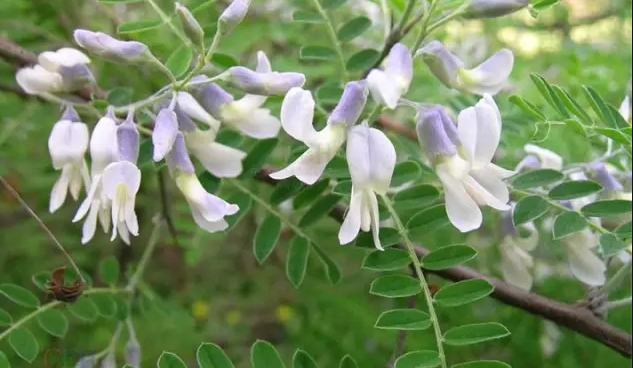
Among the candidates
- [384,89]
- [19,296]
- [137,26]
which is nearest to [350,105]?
[384,89]

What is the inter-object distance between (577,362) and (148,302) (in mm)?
487

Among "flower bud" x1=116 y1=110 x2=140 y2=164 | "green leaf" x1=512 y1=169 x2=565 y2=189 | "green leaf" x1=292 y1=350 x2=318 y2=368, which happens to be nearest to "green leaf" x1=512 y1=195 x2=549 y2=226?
"green leaf" x1=512 y1=169 x2=565 y2=189

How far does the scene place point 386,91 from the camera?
511 mm

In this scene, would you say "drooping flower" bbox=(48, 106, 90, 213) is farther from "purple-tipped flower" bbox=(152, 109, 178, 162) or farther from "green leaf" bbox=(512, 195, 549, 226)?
"green leaf" bbox=(512, 195, 549, 226)

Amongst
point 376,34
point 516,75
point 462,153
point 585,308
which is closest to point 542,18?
point 516,75

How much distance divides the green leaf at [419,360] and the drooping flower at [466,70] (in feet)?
0.65

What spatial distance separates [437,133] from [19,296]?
38 centimetres

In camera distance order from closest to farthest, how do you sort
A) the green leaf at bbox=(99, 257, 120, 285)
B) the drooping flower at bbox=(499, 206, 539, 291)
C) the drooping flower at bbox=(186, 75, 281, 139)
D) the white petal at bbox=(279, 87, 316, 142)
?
the white petal at bbox=(279, 87, 316, 142) < the drooping flower at bbox=(186, 75, 281, 139) < the drooping flower at bbox=(499, 206, 539, 291) < the green leaf at bbox=(99, 257, 120, 285)

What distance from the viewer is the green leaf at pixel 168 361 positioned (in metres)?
0.53

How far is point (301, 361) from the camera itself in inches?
22.1

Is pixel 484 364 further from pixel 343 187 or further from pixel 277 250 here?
pixel 277 250

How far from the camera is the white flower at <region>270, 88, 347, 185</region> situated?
0.50 meters

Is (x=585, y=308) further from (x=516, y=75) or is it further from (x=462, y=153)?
(x=516, y=75)

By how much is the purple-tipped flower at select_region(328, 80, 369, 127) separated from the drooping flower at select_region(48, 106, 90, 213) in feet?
0.64
